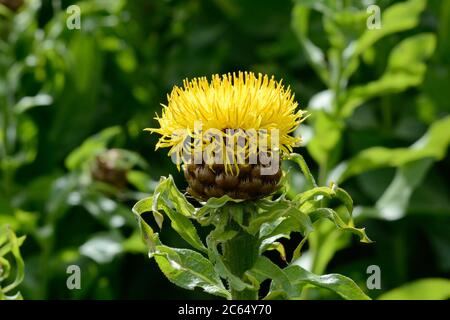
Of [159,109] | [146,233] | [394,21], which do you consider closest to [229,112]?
[146,233]

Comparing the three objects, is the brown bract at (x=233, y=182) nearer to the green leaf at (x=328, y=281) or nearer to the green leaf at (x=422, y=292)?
the green leaf at (x=328, y=281)

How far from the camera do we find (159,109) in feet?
13.0

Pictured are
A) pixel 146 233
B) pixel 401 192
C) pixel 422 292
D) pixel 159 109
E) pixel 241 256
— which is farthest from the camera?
pixel 159 109

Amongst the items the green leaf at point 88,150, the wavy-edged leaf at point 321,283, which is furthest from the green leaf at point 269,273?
the green leaf at point 88,150

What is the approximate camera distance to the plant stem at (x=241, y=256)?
174cm

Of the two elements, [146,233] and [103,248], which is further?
[103,248]

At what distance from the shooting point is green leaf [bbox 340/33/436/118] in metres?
2.87

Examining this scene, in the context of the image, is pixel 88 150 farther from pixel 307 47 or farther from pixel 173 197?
pixel 173 197

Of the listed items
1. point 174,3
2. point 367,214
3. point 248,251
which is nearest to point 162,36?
point 174,3

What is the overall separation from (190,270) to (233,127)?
0.89ft

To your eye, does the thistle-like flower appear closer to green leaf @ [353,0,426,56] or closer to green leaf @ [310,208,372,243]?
green leaf @ [310,208,372,243]

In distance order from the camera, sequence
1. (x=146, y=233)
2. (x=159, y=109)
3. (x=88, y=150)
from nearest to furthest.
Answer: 1. (x=146, y=233)
2. (x=88, y=150)
3. (x=159, y=109)

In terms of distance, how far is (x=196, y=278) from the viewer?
165 centimetres

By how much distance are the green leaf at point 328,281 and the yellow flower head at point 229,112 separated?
23 cm
